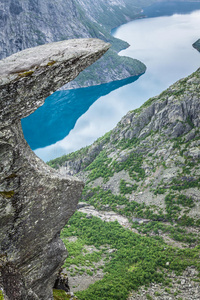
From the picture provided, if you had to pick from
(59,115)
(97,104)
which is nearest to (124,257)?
(59,115)

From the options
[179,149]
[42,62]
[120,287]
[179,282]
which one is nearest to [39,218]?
[42,62]

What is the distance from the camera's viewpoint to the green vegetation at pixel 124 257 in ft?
71.8

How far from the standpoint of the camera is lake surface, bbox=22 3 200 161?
9794cm

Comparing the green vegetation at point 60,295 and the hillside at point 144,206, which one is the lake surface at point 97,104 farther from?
the green vegetation at point 60,295

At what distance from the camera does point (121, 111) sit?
361 feet

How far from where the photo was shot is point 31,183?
34.8 feet

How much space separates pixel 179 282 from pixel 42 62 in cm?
2122

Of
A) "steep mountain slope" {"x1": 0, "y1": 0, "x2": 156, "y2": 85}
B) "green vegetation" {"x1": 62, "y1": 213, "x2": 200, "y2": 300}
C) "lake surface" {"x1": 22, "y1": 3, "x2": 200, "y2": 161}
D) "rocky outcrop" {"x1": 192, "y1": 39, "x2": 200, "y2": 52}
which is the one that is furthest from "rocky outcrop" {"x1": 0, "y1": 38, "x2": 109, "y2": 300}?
"rocky outcrop" {"x1": 192, "y1": 39, "x2": 200, "y2": 52}

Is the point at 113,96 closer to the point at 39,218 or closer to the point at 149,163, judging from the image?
the point at 149,163

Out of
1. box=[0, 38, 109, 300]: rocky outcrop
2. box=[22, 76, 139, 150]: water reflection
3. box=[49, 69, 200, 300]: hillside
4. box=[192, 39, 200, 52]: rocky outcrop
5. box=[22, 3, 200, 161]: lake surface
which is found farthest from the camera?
box=[192, 39, 200, 52]: rocky outcrop

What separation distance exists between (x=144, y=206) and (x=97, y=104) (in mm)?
90186

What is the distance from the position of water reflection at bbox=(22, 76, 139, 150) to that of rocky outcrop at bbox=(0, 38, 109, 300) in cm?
8377

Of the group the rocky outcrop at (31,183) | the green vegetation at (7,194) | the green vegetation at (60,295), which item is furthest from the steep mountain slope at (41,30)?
the green vegetation at (7,194)

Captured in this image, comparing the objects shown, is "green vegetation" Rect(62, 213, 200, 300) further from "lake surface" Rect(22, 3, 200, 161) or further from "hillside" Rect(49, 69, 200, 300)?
"lake surface" Rect(22, 3, 200, 161)
